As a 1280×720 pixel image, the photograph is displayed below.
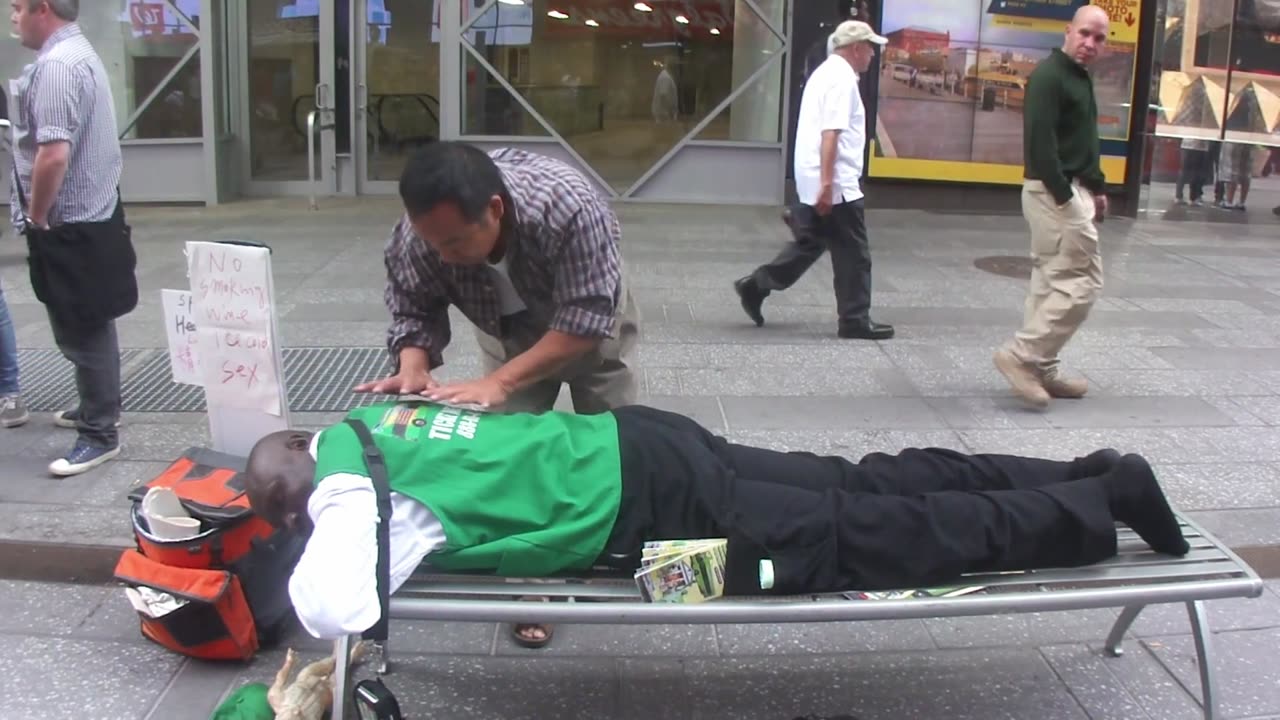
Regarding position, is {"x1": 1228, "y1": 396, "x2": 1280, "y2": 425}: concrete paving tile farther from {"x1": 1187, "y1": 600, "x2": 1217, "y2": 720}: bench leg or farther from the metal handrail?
the metal handrail

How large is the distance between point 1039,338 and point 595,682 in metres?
3.11

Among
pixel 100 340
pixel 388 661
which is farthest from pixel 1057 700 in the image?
pixel 100 340

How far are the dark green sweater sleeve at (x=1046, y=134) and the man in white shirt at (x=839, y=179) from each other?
4.45 feet

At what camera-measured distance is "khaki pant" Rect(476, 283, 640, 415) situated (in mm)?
3572

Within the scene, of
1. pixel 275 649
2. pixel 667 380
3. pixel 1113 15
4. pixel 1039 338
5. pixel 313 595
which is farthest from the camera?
pixel 1113 15

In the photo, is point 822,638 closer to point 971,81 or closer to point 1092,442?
point 1092,442

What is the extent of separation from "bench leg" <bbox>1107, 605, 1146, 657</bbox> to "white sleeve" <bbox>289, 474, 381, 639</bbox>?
2131 mm

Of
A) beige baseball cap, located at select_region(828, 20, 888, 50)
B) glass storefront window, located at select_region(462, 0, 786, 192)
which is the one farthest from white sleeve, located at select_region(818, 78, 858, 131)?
glass storefront window, located at select_region(462, 0, 786, 192)

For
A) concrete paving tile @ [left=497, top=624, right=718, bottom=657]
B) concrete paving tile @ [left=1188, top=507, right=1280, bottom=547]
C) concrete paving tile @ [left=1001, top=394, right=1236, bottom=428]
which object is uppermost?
concrete paving tile @ [left=1001, top=394, right=1236, bottom=428]

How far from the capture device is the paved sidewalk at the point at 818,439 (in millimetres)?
3326

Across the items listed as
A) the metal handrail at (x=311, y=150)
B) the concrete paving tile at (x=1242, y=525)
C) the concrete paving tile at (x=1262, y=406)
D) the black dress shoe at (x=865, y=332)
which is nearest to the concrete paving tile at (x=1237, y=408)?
the concrete paving tile at (x=1262, y=406)

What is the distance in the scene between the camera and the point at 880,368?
20.7 feet

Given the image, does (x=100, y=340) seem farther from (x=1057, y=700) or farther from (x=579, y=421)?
(x=1057, y=700)

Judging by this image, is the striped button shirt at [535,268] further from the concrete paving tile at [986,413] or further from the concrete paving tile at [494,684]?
the concrete paving tile at [986,413]
